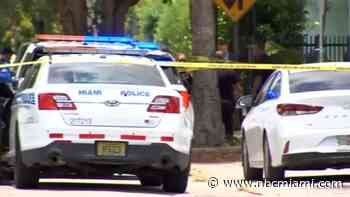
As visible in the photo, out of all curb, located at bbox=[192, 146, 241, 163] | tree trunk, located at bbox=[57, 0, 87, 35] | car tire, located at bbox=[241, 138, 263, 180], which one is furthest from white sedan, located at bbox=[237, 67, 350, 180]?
tree trunk, located at bbox=[57, 0, 87, 35]

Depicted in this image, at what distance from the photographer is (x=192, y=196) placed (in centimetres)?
1313

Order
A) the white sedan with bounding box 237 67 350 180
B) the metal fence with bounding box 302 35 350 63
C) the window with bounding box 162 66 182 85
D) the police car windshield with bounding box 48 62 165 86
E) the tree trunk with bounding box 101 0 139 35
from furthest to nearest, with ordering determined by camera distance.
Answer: the tree trunk with bounding box 101 0 139 35 → the metal fence with bounding box 302 35 350 63 → the window with bounding box 162 66 182 85 → the white sedan with bounding box 237 67 350 180 → the police car windshield with bounding box 48 62 165 86

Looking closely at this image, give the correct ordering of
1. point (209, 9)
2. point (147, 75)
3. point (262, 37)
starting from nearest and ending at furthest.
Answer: point (147, 75), point (209, 9), point (262, 37)

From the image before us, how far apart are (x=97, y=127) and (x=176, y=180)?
1365 millimetres

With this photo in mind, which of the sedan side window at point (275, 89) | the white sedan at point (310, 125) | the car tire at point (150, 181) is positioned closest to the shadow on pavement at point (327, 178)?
the white sedan at point (310, 125)

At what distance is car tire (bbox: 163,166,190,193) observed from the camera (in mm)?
13462

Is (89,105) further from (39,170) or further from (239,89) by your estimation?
(239,89)

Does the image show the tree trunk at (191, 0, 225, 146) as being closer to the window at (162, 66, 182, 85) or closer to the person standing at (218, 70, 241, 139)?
the person standing at (218, 70, 241, 139)

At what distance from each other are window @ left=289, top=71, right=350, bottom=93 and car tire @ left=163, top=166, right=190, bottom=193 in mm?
1938

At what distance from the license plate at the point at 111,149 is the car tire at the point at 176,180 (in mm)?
834

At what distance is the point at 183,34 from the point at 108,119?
3780cm

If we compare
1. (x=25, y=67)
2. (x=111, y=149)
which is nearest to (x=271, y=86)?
(x=111, y=149)

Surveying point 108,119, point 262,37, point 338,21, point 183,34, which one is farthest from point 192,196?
point 183,34

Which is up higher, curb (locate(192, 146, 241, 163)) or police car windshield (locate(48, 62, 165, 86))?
police car windshield (locate(48, 62, 165, 86))
